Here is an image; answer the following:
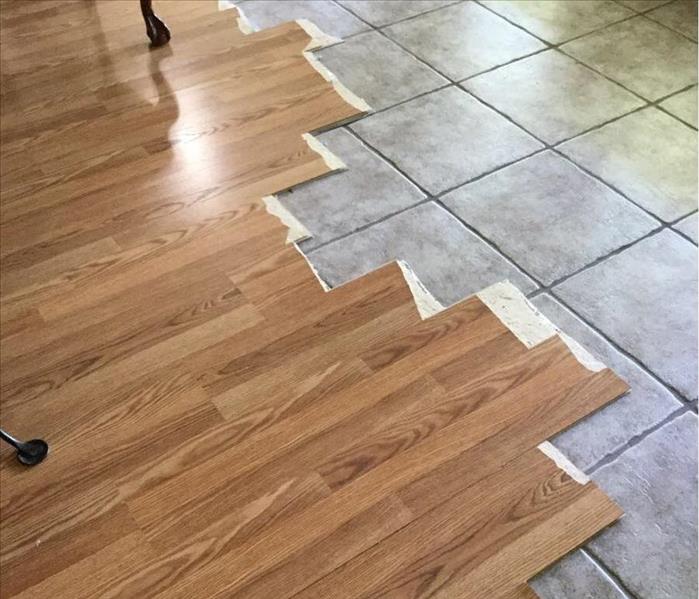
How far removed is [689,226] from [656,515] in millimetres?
837

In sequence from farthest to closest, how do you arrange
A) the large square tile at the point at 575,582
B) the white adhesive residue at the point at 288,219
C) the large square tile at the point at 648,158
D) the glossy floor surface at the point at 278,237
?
the large square tile at the point at 648,158
the white adhesive residue at the point at 288,219
the glossy floor surface at the point at 278,237
the large square tile at the point at 575,582

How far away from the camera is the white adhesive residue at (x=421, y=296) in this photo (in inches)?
65.7

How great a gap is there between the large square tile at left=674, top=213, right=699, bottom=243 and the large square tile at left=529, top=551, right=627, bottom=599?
36.5 inches

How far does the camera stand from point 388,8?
276 cm

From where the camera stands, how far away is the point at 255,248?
1.82 meters

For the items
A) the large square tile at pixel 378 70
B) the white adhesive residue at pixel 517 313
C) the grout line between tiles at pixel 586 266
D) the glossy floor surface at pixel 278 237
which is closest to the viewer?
the glossy floor surface at pixel 278 237

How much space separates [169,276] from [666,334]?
1075 millimetres

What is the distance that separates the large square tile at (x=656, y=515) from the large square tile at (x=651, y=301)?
0.15 metres

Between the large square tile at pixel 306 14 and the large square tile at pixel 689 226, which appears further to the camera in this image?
the large square tile at pixel 306 14

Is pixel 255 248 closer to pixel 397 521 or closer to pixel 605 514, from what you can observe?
pixel 397 521

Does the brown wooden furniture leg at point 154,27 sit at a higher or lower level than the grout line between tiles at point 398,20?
higher

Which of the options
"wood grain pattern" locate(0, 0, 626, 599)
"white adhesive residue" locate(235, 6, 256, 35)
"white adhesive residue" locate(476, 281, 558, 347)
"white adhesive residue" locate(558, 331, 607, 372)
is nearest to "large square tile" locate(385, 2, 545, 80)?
"white adhesive residue" locate(235, 6, 256, 35)

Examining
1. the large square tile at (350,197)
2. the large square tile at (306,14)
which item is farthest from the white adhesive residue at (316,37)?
the large square tile at (350,197)

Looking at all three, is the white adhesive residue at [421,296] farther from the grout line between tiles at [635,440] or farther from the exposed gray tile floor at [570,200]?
the grout line between tiles at [635,440]
